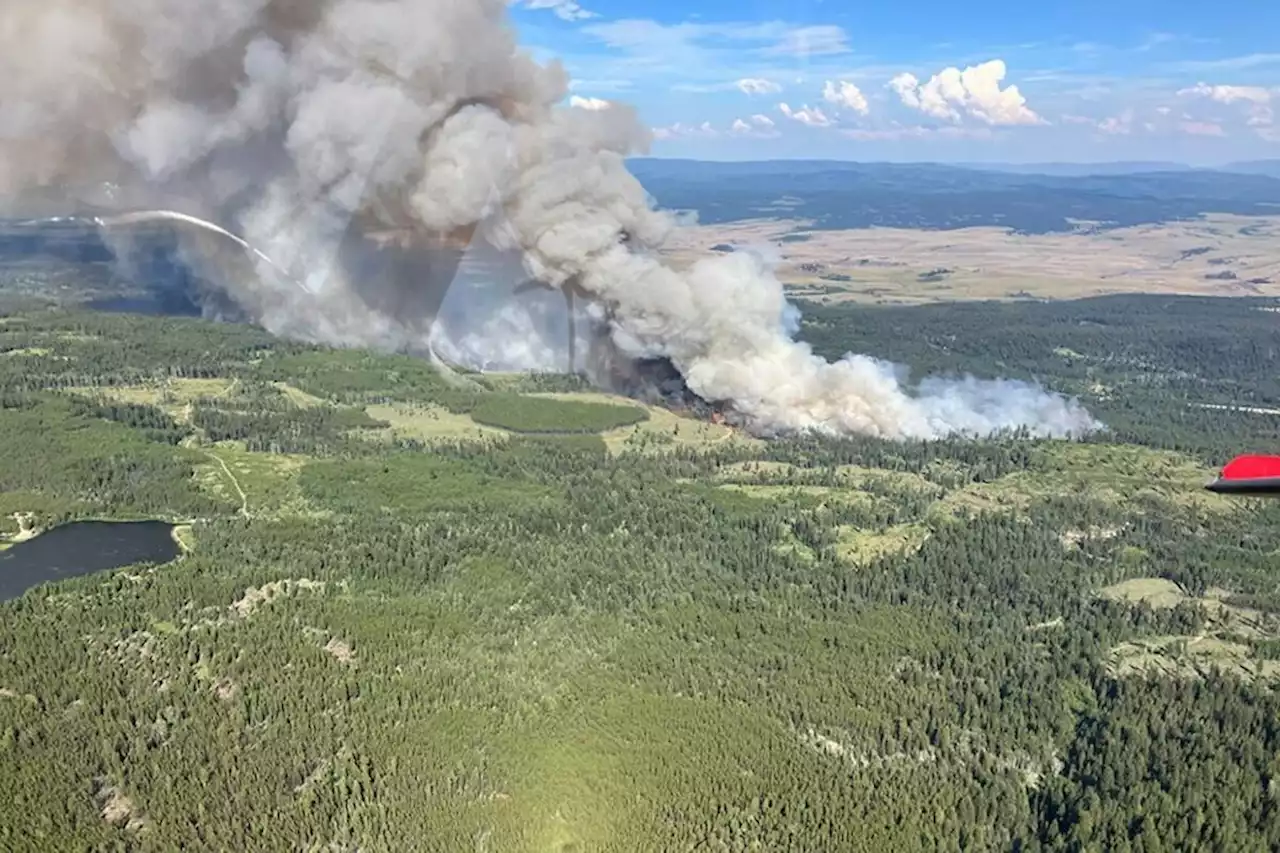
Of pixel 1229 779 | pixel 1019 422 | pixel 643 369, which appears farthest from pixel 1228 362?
pixel 1229 779

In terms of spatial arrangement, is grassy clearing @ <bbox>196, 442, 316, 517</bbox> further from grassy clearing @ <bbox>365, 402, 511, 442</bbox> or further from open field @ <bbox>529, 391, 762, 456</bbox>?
open field @ <bbox>529, 391, 762, 456</bbox>

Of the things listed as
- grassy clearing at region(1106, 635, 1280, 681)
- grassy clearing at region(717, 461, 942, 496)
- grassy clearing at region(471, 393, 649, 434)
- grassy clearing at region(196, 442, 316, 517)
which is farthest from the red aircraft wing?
grassy clearing at region(471, 393, 649, 434)

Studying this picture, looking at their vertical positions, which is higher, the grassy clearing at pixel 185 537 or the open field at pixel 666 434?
the open field at pixel 666 434

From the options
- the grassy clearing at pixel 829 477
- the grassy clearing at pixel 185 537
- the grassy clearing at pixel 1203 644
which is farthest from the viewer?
the grassy clearing at pixel 829 477

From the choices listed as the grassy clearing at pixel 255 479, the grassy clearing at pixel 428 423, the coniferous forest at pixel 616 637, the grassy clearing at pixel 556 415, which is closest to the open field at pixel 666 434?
the coniferous forest at pixel 616 637

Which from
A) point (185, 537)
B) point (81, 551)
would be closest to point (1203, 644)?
point (185, 537)

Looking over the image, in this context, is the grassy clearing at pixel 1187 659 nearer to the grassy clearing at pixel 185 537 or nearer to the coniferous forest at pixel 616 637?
the coniferous forest at pixel 616 637

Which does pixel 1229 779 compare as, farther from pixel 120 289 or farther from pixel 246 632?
pixel 120 289
